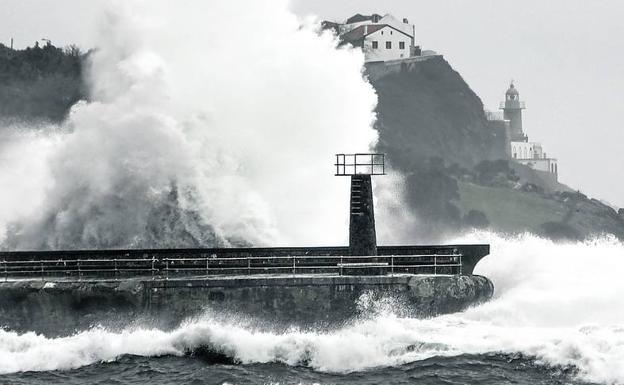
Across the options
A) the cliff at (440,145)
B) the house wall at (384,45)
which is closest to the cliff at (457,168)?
the cliff at (440,145)

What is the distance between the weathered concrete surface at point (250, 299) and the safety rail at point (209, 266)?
1055mm

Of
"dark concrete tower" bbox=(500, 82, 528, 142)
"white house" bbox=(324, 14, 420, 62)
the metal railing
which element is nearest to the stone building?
"dark concrete tower" bbox=(500, 82, 528, 142)

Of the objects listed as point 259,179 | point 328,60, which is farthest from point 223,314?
point 328,60

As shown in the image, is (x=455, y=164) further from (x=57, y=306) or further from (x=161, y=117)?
(x=57, y=306)

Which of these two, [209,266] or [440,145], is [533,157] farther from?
[209,266]

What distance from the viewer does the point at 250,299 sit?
3197 cm

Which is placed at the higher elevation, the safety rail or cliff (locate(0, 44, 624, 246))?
cliff (locate(0, 44, 624, 246))

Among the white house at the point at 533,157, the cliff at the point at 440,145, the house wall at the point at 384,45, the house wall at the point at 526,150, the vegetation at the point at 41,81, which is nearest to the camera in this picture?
the vegetation at the point at 41,81

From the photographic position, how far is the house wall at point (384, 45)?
444 feet

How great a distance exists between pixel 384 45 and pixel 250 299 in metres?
107

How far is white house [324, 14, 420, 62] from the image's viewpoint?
135 m

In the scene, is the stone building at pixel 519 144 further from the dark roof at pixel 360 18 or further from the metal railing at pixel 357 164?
the metal railing at pixel 357 164

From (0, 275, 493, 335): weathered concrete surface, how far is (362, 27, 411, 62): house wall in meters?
104

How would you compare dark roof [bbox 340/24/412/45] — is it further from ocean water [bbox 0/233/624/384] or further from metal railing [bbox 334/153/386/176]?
ocean water [bbox 0/233/624/384]
